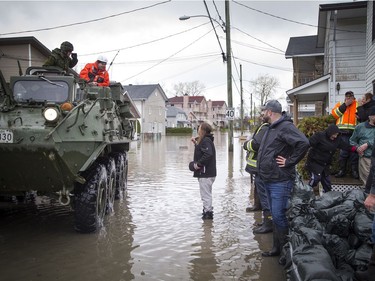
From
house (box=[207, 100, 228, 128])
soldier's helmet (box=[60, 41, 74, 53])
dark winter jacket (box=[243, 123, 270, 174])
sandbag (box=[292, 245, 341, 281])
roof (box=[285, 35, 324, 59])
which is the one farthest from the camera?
house (box=[207, 100, 228, 128])

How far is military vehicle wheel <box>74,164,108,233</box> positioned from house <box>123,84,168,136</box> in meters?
45.8

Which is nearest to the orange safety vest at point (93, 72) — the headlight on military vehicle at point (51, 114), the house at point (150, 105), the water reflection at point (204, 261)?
the headlight on military vehicle at point (51, 114)

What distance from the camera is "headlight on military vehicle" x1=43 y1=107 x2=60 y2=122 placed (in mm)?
5043

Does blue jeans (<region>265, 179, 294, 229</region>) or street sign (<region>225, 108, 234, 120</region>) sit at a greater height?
street sign (<region>225, 108, 234, 120</region>)

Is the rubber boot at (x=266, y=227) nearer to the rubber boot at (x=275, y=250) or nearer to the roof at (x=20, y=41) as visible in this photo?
the rubber boot at (x=275, y=250)

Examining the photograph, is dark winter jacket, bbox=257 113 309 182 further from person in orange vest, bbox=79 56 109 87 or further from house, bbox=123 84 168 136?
house, bbox=123 84 168 136

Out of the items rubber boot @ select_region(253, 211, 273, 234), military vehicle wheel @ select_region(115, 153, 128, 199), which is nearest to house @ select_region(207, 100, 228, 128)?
military vehicle wheel @ select_region(115, 153, 128, 199)

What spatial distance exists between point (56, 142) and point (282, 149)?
8.78ft

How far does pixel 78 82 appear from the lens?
6762 millimetres

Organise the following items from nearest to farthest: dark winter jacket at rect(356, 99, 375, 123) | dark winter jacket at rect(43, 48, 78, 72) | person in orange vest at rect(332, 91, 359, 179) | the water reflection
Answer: the water reflection, dark winter jacket at rect(356, 99, 375, 123), dark winter jacket at rect(43, 48, 78, 72), person in orange vest at rect(332, 91, 359, 179)

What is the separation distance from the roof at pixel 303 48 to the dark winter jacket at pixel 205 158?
53.8 feet

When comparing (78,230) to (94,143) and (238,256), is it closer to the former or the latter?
(94,143)

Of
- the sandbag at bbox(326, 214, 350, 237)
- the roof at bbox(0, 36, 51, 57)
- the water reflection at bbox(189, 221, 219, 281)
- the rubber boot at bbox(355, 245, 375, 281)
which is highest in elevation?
the roof at bbox(0, 36, 51, 57)

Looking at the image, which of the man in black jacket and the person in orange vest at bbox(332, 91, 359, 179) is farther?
the person in orange vest at bbox(332, 91, 359, 179)
